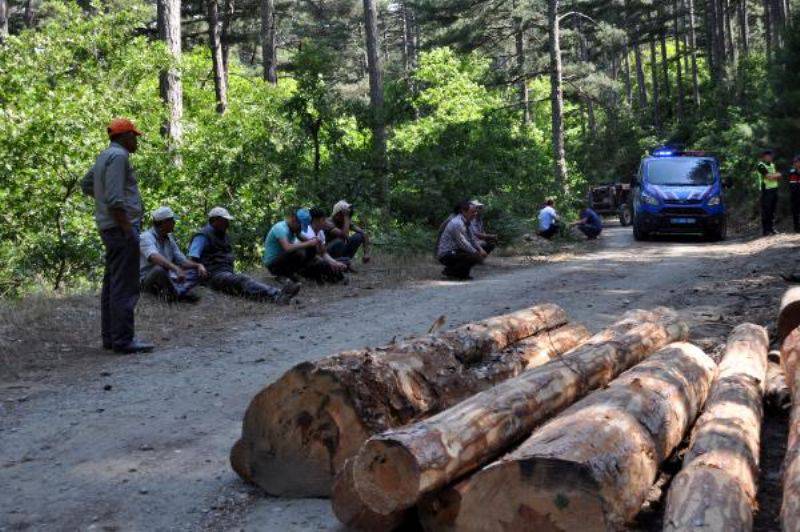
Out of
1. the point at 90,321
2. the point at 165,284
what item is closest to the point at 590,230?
the point at 165,284

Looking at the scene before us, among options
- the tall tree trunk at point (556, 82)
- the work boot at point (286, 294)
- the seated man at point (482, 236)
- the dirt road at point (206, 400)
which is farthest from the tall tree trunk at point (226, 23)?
the work boot at point (286, 294)

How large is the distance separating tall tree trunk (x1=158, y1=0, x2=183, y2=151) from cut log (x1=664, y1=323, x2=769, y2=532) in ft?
44.7

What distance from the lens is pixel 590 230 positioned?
2289cm

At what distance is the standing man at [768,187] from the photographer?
736 inches

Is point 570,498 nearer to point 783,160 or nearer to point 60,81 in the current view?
point 60,81

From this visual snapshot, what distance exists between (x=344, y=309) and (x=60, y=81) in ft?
27.3

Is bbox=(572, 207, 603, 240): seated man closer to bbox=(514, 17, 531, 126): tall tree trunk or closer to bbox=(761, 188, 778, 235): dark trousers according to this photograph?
bbox=(761, 188, 778, 235): dark trousers

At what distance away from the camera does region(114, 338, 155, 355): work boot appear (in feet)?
25.7

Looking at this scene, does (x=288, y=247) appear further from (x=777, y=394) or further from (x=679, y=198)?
(x=679, y=198)

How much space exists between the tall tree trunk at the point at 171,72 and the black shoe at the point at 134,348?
31.9ft

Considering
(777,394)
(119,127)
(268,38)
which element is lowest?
(777,394)

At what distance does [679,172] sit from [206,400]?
58.1 ft

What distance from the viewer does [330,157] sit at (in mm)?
17500

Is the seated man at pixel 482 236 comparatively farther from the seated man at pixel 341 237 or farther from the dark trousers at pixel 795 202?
the dark trousers at pixel 795 202
